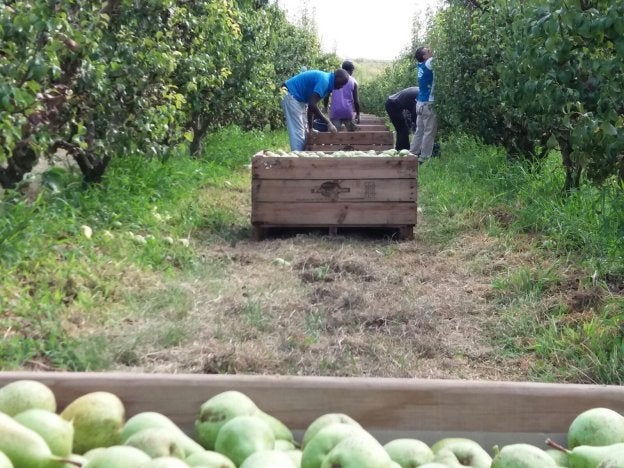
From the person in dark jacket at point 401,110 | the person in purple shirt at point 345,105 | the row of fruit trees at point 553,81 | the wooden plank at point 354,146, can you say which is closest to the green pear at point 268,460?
the row of fruit trees at point 553,81

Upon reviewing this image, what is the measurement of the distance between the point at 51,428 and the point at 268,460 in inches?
16.1

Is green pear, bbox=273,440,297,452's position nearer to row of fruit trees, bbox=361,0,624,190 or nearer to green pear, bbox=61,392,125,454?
green pear, bbox=61,392,125,454

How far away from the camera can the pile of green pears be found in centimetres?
128

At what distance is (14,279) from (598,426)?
11.1 ft

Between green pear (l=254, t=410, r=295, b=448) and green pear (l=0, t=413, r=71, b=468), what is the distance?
1.32ft

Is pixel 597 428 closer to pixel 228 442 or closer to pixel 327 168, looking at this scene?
pixel 228 442

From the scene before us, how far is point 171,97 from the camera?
6.72 metres

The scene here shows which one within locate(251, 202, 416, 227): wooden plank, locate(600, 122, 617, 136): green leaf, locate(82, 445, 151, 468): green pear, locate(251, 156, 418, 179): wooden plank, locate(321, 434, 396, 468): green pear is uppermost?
locate(600, 122, 617, 136): green leaf

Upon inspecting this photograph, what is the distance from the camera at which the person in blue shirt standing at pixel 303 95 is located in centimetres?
1038

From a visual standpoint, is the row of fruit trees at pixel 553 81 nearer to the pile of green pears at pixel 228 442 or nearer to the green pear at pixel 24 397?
the pile of green pears at pixel 228 442

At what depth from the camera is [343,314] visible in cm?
418

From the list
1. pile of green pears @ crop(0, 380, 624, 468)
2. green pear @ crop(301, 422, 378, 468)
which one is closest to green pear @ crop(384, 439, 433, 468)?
pile of green pears @ crop(0, 380, 624, 468)

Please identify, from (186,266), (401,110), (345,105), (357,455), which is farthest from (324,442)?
(345,105)

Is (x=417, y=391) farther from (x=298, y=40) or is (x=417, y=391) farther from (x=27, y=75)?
(x=298, y=40)
